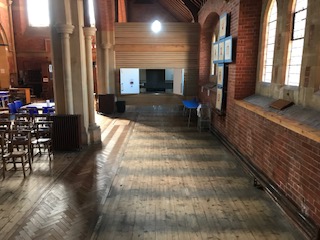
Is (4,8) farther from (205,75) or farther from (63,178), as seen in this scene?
(63,178)

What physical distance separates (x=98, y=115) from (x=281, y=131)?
920 centimetres

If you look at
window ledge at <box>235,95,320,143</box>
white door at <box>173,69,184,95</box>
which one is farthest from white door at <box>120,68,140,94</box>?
window ledge at <box>235,95,320,143</box>

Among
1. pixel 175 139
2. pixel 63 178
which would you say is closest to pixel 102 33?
pixel 175 139

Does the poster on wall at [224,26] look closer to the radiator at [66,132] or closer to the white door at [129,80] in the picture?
the radiator at [66,132]

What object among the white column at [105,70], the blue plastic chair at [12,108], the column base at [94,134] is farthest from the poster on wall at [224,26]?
the blue plastic chair at [12,108]

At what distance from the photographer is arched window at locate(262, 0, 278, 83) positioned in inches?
220

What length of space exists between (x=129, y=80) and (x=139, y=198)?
981 centimetres

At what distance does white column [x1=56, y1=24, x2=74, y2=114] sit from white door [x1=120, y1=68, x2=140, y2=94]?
6624mm

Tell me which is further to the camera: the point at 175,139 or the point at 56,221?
the point at 175,139

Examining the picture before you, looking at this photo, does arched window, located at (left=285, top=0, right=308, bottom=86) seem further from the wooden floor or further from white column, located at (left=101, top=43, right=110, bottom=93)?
white column, located at (left=101, top=43, right=110, bottom=93)

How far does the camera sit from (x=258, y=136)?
5.25 metres

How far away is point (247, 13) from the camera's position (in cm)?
625

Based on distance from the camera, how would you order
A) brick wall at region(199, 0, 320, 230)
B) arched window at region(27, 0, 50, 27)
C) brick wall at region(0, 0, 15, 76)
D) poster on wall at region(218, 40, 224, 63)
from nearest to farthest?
brick wall at region(199, 0, 320, 230) → poster on wall at region(218, 40, 224, 63) → brick wall at region(0, 0, 15, 76) → arched window at region(27, 0, 50, 27)

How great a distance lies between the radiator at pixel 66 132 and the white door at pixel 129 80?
696 cm
